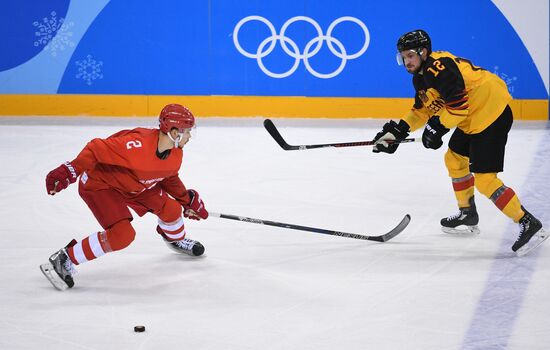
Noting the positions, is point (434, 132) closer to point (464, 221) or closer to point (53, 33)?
point (464, 221)

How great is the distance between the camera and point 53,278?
11.3 feet

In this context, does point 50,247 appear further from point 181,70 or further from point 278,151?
point 181,70

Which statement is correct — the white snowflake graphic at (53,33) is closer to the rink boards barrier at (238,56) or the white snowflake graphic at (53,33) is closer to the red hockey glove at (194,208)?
the rink boards barrier at (238,56)

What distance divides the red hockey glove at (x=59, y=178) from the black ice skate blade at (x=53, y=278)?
329 mm

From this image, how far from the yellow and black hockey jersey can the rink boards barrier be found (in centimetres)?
367

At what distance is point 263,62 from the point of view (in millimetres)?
7887

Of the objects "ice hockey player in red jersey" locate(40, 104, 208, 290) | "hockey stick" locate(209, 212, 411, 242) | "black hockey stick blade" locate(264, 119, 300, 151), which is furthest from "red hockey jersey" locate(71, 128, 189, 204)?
"black hockey stick blade" locate(264, 119, 300, 151)

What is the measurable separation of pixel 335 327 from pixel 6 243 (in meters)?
1.78

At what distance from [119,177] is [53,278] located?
0.45 meters

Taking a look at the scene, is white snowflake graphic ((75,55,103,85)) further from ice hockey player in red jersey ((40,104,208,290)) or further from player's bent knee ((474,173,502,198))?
player's bent knee ((474,173,502,198))

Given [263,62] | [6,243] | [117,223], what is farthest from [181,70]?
[117,223]

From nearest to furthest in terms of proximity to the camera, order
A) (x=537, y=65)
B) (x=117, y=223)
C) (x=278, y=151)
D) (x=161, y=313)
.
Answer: (x=161, y=313)
(x=117, y=223)
(x=278, y=151)
(x=537, y=65)

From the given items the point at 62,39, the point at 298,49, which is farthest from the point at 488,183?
the point at 62,39

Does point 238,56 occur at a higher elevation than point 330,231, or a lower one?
higher
